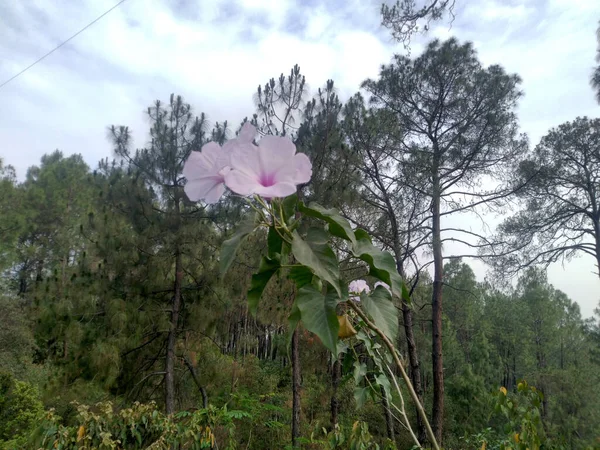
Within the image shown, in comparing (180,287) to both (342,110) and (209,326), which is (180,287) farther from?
(342,110)

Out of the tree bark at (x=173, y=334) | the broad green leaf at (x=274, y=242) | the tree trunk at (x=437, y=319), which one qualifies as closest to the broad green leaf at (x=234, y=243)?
the broad green leaf at (x=274, y=242)

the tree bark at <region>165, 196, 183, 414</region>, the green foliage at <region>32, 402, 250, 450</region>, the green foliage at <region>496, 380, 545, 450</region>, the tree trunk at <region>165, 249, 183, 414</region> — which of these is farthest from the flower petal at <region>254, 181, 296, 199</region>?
the tree trunk at <region>165, 249, 183, 414</region>

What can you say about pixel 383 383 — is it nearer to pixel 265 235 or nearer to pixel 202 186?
pixel 202 186

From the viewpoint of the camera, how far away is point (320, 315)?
416 millimetres

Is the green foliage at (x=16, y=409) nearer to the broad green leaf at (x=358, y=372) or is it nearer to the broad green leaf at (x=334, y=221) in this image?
the broad green leaf at (x=358, y=372)

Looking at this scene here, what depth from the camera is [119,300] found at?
4641 millimetres

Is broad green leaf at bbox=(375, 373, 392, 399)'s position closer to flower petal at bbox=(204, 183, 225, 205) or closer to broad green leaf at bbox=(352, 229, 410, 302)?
broad green leaf at bbox=(352, 229, 410, 302)

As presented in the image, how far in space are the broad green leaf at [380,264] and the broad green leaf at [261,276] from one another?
104mm

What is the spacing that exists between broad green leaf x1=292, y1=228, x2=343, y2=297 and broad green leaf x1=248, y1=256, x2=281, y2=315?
0.06m

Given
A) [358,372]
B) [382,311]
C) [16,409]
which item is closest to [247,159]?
[382,311]

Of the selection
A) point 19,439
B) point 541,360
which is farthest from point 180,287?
point 541,360

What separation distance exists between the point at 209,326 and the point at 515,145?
5.37m

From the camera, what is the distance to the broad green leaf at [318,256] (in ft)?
1.33

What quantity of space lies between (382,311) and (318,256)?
0.13 meters
